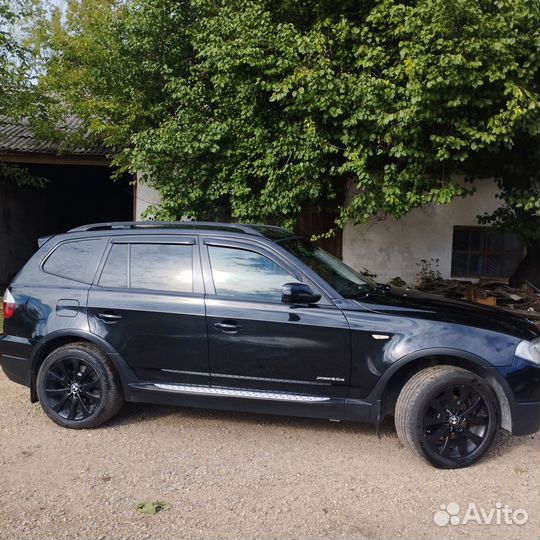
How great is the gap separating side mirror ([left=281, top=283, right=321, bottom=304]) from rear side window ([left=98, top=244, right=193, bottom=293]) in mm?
807

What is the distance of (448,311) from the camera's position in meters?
3.67

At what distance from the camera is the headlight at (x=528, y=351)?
3377 millimetres

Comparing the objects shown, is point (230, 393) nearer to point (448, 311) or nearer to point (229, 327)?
point (229, 327)

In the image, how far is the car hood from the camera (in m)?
3.51

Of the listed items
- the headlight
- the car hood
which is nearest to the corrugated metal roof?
the car hood

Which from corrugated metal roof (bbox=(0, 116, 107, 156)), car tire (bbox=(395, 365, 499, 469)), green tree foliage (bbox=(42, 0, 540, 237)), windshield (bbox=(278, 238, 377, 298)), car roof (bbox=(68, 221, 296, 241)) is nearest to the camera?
car tire (bbox=(395, 365, 499, 469))

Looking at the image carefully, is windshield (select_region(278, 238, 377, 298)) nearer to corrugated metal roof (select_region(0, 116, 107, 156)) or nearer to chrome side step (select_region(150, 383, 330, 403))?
chrome side step (select_region(150, 383, 330, 403))

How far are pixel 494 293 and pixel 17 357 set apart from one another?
7.05 metres

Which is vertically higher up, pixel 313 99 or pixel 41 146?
pixel 313 99

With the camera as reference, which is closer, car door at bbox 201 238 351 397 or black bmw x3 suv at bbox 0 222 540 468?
black bmw x3 suv at bbox 0 222 540 468

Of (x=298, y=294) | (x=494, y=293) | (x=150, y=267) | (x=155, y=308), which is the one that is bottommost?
(x=494, y=293)

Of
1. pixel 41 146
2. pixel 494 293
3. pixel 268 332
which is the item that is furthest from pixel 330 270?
pixel 41 146

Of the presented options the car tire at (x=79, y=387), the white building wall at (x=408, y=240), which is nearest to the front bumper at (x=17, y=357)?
the car tire at (x=79, y=387)

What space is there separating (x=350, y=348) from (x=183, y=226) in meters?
1.76
